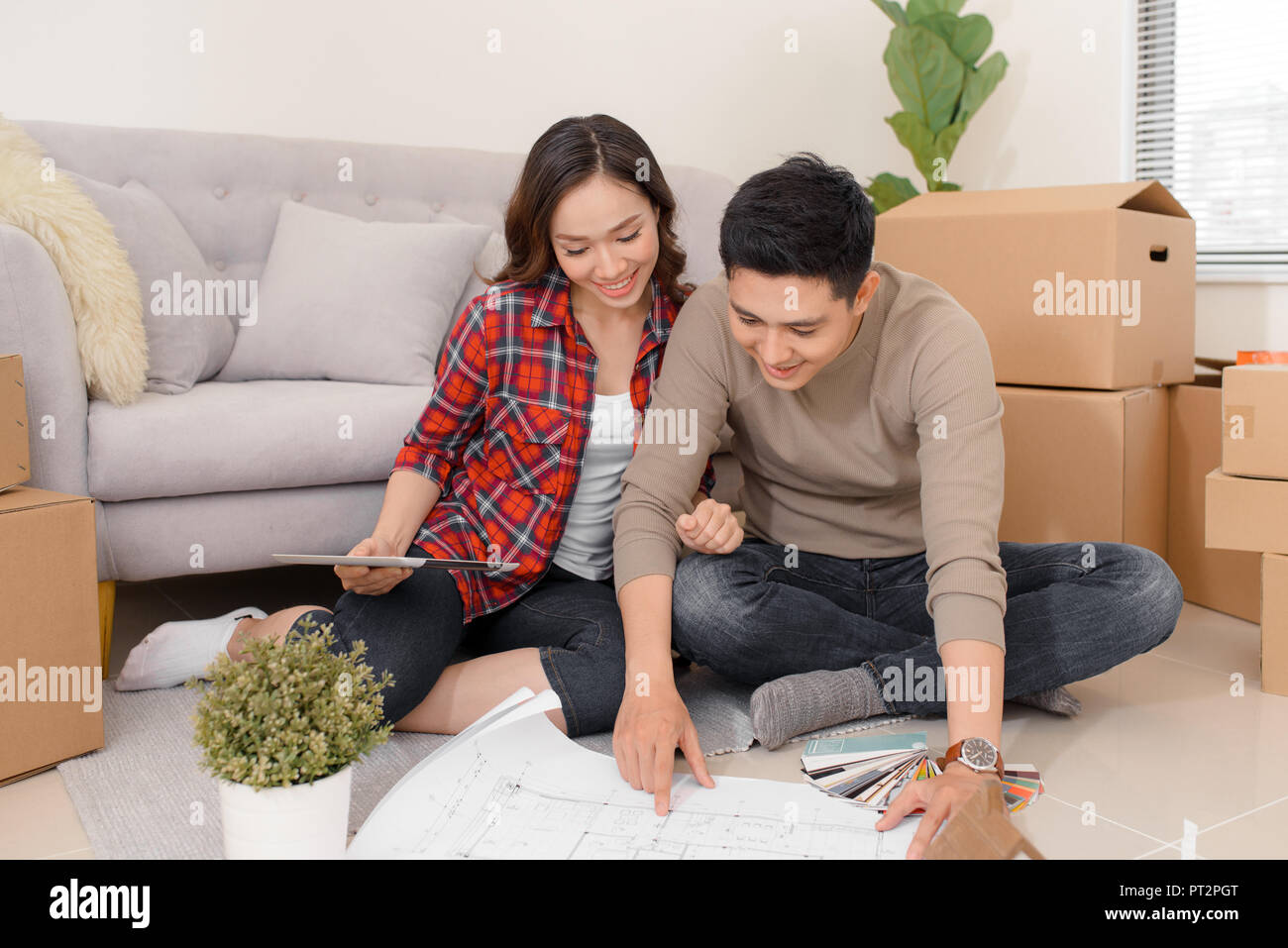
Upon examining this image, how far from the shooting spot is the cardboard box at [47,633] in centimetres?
117

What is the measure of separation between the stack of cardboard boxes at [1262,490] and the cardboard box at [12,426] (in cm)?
158

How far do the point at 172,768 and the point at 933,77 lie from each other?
240 cm

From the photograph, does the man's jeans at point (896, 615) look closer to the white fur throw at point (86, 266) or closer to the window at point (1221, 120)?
the white fur throw at point (86, 266)

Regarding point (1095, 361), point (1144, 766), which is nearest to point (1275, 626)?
point (1144, 766)

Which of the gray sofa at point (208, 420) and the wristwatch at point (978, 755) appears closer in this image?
the wristwatch at point (978, 755)

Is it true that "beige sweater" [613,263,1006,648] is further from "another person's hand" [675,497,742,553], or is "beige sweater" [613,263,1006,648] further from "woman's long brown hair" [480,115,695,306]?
"woman's long brown hair" [480,115,695,306]

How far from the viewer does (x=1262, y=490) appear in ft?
5.00

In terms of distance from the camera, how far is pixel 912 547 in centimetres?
140

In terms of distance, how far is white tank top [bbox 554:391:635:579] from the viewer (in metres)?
1.41

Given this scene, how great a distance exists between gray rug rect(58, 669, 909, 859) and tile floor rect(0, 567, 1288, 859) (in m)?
0.03

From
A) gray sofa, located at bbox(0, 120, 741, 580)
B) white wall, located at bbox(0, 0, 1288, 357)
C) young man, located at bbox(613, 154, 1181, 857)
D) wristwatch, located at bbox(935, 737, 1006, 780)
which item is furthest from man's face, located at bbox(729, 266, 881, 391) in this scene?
white wall, located at bbox(0, 0, 1288, 357)

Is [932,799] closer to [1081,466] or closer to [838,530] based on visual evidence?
[838,530]

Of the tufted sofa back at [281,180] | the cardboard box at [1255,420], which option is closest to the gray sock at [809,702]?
the cardboard box at [1255,420]
